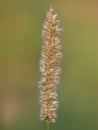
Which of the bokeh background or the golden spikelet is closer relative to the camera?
the golden spikelet

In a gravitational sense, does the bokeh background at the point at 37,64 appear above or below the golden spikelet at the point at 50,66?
above

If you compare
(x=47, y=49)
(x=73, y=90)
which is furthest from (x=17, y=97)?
(x=47, y=49)

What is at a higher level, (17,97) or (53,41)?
(17,97)

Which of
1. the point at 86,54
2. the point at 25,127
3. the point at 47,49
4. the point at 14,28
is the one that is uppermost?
the point at 14,28

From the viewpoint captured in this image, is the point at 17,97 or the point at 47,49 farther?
the point at 17,97

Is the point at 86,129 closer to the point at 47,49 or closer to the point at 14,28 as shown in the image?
the point at 14,28
